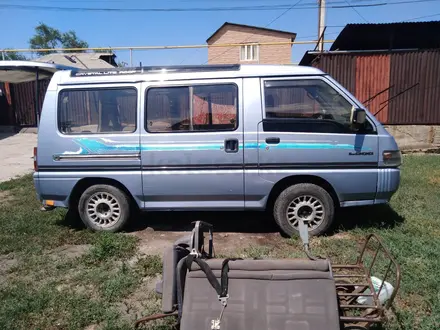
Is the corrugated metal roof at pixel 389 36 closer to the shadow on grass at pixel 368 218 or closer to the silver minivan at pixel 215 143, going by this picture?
the shadow on grass at pixel 368 218

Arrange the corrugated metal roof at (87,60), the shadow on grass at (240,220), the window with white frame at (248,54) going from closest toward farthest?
the shadow on grass at (240,220), the corrugated metal roof at (87,60), the window with white frame at (248,54)

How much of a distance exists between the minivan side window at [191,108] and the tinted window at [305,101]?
0.46m

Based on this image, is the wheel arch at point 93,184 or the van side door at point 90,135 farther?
the wheel arch at point 93,184

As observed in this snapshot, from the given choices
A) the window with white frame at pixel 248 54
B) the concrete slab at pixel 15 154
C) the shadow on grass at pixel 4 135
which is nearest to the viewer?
the concrete slab at pixel 15 154

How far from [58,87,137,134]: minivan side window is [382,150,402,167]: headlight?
3.14 metres

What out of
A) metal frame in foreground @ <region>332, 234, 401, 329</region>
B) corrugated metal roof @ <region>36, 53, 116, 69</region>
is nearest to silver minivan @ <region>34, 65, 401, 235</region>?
metal frame in foreground @ <region>332, 234, 401, 329</region>

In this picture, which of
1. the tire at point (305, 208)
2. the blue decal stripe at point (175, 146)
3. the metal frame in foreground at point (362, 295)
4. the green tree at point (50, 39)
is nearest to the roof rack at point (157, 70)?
the blue decal stripe at point (175, 146)

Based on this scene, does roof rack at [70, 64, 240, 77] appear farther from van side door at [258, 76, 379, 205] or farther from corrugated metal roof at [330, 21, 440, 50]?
corrugated metal roof at [330, 21, 440, 50]

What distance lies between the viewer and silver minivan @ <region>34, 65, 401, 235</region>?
4539 mm

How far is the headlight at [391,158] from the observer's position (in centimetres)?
452

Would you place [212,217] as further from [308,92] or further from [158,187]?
[308,92]

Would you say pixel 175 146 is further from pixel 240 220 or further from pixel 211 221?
pixel 240 220

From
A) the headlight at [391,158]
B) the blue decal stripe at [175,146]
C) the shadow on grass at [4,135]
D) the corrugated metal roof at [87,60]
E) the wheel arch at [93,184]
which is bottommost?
the wheel arch at [93,184]

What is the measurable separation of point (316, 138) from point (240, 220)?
1754 mm
